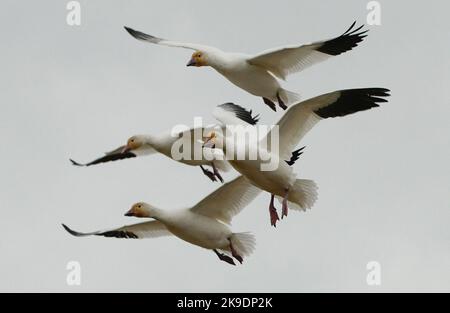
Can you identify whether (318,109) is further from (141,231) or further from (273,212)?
(141,231)

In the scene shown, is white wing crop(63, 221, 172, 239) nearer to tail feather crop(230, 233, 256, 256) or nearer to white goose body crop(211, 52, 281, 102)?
tail feather crop(230, 233, 256, 256)

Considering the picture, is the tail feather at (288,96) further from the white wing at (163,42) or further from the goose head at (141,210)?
the goose head at (141,210)

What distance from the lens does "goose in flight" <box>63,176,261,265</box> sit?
1538 cm

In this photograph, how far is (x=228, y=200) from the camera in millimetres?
15523

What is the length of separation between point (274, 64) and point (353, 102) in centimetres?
133

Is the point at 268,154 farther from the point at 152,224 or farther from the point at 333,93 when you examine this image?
the point at 152,224

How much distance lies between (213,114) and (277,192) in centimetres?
214

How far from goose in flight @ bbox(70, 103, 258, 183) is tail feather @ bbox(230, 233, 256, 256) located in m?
0.72

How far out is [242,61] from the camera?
619 inches

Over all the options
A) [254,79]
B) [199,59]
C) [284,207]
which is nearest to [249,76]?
[254,79]

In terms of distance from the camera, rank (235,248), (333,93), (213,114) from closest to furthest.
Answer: (333,93), (235,248), (213,114)

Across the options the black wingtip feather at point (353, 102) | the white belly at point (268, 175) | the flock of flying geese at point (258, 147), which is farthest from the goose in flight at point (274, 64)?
the white belly at point (268, 175)

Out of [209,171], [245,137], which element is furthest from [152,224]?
[245,137]

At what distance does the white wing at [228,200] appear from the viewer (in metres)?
15.4
